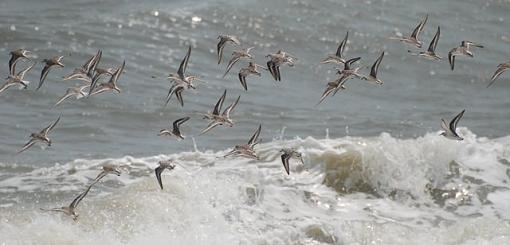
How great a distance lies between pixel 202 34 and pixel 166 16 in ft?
4.39

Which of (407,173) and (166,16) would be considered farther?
(166,16)

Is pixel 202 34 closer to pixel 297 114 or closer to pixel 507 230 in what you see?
pixel 297 114

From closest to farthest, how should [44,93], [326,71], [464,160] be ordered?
[464,160] < [44,93] < [326,71]

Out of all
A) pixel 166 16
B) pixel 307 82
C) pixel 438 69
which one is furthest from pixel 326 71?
pixel 166 16

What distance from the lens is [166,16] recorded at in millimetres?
24906

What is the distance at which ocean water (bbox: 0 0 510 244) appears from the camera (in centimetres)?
1311

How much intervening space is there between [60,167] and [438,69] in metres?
11.4

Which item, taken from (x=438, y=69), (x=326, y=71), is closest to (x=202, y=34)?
(x=326, y=71)

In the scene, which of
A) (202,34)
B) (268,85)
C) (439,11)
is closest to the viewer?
(268,85)

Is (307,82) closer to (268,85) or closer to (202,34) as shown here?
(268,85)

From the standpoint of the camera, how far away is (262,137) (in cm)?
1720

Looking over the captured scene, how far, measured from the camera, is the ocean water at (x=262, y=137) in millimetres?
13109

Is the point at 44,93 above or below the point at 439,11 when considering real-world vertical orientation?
below

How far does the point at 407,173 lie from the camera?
15.5 m
